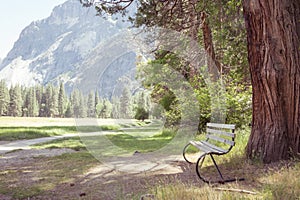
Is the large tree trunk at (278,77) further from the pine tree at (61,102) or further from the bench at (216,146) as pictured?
the pine tree at (61,102)

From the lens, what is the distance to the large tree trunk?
14.8ft

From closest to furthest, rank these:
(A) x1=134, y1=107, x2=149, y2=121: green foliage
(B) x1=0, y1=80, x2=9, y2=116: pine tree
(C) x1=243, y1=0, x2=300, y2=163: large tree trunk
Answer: (C) x1=243, y1=0, x2=300, y2=163: large tree trunk, (A) x1=134, y1=107, x2=149, y2=121: green foliage, (B) x1=0, y1=80, x2=9, y2=116: pine tree

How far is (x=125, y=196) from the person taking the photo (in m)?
3.39

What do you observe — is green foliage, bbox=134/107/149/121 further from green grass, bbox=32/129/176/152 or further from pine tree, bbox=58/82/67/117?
pine tree, bbox=58/82/67/117

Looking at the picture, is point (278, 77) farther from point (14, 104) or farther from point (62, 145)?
point (14, 104)

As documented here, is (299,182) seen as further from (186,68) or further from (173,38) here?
(186,68)

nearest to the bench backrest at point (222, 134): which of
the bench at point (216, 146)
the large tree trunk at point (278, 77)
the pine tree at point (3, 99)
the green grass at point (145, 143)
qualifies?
the bench at point (216, 146)

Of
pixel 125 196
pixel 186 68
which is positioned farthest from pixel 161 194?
pixel 186 68

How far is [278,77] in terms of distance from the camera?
4504mm

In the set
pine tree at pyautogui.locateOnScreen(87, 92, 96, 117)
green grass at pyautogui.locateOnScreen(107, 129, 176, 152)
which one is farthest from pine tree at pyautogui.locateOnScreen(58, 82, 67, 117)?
pine tree at pyautogui.locateOnScreen(87, 92, 96, 117)

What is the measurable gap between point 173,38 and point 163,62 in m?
2.62

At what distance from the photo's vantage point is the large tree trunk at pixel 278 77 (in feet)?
14.8

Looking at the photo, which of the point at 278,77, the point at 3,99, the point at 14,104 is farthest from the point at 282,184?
the point at 14,104

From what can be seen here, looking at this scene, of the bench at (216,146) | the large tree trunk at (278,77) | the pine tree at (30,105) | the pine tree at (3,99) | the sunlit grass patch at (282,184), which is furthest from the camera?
the pine tree at (30,105)
